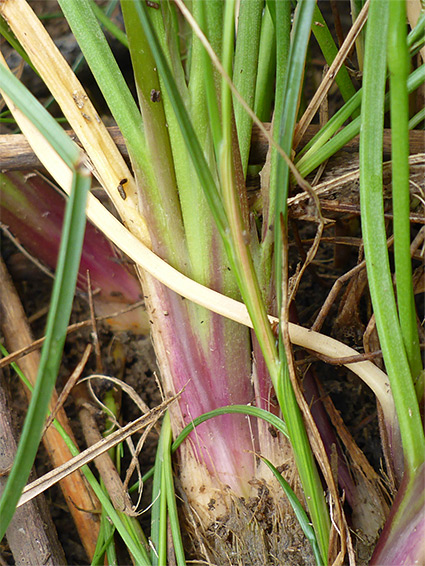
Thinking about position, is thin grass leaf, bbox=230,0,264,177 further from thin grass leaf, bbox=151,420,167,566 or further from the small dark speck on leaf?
thin grass leaf, bbox=151,420,167,566

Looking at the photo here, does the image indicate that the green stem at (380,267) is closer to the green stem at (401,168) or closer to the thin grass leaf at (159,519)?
the green stem at (401,168)

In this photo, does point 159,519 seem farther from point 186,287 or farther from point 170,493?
point 186,287

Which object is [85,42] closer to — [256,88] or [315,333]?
[256,88]

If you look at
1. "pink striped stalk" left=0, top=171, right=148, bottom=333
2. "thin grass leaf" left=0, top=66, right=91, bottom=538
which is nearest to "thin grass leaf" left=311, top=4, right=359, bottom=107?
"thin grass leaf" left=0, top=66, right=91, bottom=538

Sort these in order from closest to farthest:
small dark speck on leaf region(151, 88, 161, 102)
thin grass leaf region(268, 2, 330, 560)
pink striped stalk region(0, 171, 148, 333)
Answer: thin grass leaf region(268, 2, 330, 560), small dark speck on leaf region(151, 88, 161, 102), pink striped stalk region(0, 171, 148, 333)

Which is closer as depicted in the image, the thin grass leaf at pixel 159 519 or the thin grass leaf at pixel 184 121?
the thin grass leaf at pixel 184 121

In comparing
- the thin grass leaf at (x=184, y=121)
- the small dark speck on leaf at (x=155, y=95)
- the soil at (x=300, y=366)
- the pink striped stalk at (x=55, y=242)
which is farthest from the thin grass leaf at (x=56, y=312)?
the pink striped stalk at (x=55, y=242)

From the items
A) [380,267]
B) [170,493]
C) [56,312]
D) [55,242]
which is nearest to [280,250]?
[380,267]

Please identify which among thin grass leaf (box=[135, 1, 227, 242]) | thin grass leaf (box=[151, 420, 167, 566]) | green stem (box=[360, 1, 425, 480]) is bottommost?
thin grass leaf (box=[151, 420, 167, 566])

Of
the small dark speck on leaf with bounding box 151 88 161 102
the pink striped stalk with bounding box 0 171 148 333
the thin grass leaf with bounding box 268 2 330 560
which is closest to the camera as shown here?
the thin grass leaf with bounding box 268 2 330 560
